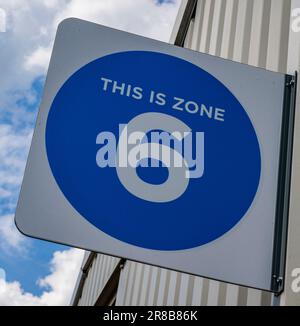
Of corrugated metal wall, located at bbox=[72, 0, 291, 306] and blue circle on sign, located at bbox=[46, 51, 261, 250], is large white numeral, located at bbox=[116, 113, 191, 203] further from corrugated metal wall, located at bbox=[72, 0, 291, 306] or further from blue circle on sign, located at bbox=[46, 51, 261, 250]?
corrugated metal wall, located at bbox=[72, 0, 291, 306]

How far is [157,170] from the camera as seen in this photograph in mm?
1939

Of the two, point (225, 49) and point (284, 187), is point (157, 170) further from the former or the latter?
point (225, 49)

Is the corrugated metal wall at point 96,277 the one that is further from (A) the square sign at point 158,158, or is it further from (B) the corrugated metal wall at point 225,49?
(A) the square sign at point 158,158

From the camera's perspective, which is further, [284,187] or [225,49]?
[225,49]

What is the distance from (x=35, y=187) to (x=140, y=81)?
57 cm

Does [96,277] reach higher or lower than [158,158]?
higher

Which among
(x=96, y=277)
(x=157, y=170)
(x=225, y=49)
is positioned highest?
(x=96, y=277)

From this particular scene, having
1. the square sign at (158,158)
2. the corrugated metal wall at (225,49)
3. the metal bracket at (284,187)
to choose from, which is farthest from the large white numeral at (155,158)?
the corrugated metal wall at (225,49)

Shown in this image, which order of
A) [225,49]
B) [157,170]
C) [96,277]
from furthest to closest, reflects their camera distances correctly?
[96,277]
[225,49]
[157,170]

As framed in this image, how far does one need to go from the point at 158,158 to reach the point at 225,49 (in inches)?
83.9

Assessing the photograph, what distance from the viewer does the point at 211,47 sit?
4.29 metres

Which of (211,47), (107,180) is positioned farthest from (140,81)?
(211,47)

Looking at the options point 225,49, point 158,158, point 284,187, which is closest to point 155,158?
point 158,158
